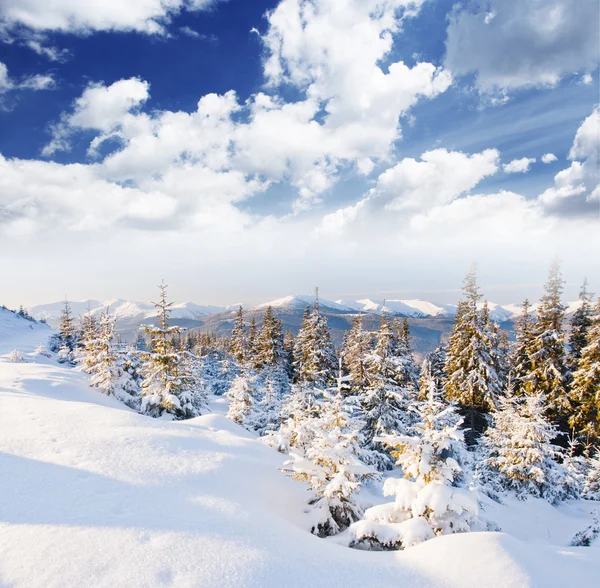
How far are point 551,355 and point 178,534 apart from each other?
30815 mm

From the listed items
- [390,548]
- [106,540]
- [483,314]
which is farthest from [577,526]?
[106,540]

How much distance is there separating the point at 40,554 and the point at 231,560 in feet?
9.10

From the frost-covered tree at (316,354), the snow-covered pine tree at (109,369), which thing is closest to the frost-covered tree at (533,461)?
the frost-covered tree at (316,354)

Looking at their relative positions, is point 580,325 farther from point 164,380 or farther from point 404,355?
point 164,380

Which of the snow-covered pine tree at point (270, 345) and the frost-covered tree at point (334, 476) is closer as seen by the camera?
the frost-covered tree at point (334, 476)

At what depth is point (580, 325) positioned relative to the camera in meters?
28.6

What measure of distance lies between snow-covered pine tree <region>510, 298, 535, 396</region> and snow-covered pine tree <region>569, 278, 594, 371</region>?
112 inches

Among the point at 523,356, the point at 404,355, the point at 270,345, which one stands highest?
the point at 270,345

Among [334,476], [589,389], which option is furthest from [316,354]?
[334,476]

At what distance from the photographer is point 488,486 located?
1936cm

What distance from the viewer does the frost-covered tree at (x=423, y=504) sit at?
7.34 meters

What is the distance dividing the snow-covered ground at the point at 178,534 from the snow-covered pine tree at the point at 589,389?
21562mm

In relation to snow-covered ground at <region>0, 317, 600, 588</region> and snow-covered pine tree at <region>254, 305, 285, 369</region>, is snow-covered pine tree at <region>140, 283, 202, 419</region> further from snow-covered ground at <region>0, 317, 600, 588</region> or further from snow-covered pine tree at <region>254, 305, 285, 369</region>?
snow-covered pine tree at <region>254, 305, 285, 369</region>

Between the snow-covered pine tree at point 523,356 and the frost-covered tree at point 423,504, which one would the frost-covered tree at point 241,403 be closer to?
the frost-covered tree at point 423,504
